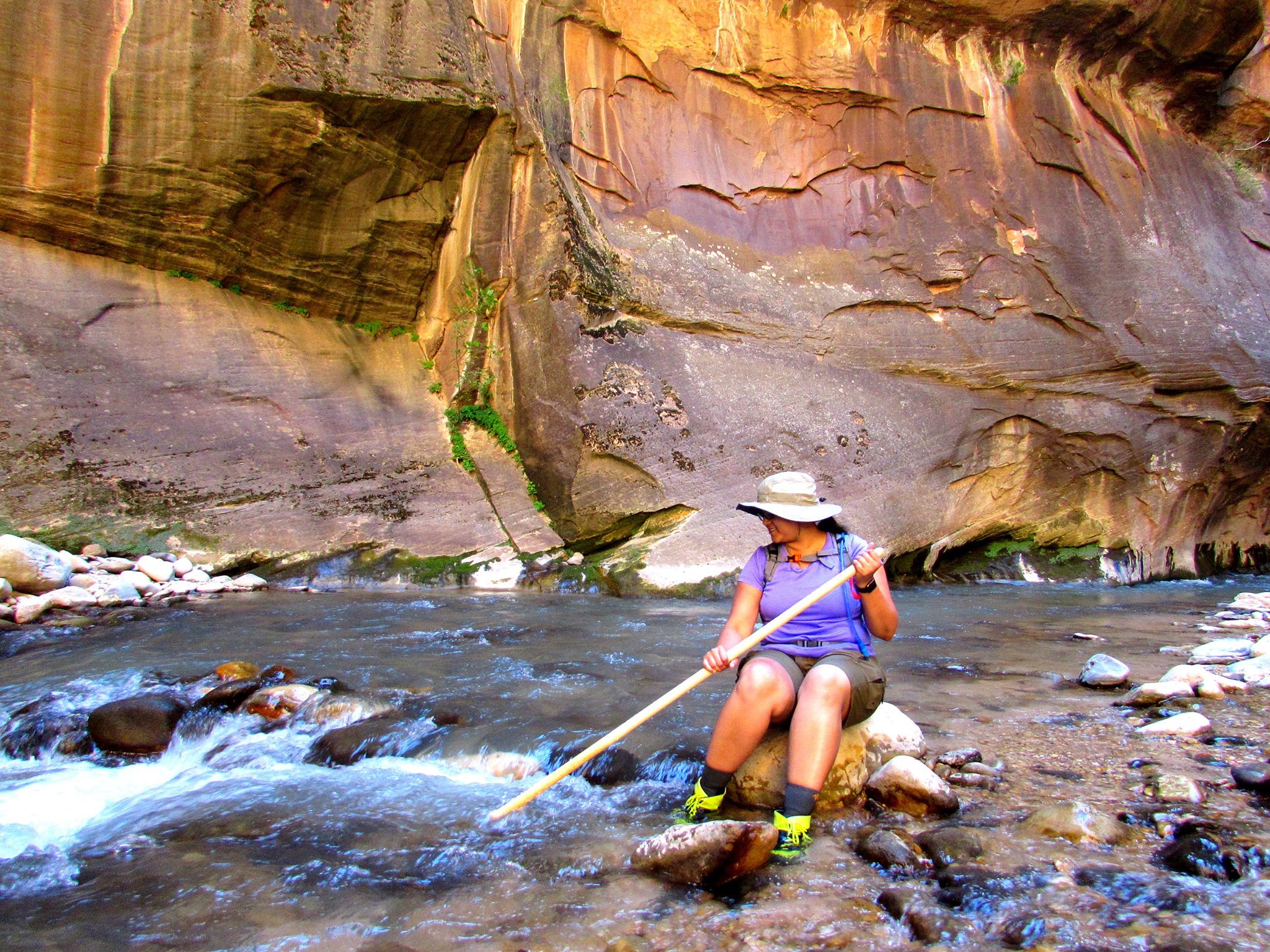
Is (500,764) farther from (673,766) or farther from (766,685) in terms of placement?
(766,685)

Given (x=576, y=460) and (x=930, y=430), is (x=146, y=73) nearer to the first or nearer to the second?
(x=576, y=460)

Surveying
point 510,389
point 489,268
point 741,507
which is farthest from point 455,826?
point 489,268

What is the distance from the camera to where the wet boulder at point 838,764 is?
245 centimetres

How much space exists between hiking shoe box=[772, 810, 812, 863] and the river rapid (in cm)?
4

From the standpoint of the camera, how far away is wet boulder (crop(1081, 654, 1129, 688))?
149 inches

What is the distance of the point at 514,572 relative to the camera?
8438mm

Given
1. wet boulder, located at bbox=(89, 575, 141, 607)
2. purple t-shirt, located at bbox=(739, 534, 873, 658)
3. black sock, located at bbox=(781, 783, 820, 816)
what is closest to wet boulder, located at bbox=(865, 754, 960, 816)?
black sock, located at bbox=(781, 783, 820, 816)

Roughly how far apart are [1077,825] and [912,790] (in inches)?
16.7

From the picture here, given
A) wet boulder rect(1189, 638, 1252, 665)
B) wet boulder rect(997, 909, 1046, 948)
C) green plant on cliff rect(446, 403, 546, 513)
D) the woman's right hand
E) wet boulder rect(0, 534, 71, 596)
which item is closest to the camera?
wet boulder rect(997, 909, 1046, 948)

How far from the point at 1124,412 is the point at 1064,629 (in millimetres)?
5990

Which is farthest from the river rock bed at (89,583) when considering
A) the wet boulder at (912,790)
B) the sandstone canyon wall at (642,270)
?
the wet boulder at (912,790)

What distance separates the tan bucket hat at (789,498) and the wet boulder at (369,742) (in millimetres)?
1599

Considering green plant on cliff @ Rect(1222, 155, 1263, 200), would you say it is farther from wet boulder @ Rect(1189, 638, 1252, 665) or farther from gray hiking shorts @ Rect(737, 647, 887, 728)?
gray hiking shorts @ Rect(737, 647, 887, 728)

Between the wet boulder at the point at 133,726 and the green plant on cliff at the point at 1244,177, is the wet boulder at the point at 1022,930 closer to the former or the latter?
the wet boulder at the point at 133,726
